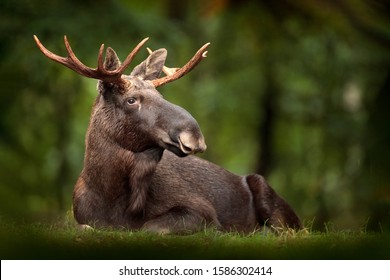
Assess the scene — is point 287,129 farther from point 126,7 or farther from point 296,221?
point 296,221

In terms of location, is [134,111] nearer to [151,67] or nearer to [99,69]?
[99,69]

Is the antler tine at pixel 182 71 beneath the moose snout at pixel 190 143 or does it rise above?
above

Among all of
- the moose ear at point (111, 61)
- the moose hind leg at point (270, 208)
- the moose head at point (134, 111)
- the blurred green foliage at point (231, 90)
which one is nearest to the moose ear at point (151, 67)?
the moose head at point (134, 111)

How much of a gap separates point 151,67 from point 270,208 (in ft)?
7.34

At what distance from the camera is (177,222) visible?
927cm

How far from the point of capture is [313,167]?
71.0 ft

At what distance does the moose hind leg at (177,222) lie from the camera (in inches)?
357

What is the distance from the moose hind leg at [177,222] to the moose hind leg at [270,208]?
4.29 ft

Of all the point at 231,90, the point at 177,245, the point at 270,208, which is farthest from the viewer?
the point at 231,90

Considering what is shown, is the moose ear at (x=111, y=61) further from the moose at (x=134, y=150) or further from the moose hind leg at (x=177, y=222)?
the moose hind leg at (x=177, y=222)

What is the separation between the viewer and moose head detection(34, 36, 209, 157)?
8.77 meters

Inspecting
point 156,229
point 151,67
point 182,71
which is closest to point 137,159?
point 156,229

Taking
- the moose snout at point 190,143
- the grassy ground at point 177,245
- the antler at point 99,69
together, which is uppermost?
the antler at point 99,69

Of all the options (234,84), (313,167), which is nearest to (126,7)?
(234,84)
